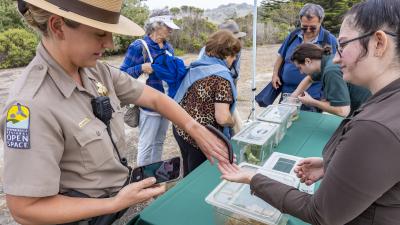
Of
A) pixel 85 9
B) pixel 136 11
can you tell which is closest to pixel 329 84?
pixel 85 9

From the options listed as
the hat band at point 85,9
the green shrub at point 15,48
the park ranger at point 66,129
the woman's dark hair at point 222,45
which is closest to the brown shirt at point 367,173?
the park ranger at point 66,129

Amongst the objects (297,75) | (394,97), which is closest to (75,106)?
(394,97)

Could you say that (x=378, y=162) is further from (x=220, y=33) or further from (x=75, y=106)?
(x=220, y=33)

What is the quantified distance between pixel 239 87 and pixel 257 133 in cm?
628

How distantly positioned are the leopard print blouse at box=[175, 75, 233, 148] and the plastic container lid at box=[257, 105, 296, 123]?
31 cm

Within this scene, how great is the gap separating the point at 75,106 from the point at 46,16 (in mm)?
330

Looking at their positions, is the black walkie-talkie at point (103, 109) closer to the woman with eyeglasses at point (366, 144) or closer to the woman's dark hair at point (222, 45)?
the woman with eyeglasses at point (366, 144)

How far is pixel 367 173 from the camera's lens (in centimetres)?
80

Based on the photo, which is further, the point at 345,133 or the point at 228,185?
the point at 228,185

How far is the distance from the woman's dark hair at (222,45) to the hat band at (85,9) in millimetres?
1420

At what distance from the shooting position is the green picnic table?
4.66ft

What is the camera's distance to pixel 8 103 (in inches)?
38.1

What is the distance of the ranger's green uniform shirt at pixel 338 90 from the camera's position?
237 cm

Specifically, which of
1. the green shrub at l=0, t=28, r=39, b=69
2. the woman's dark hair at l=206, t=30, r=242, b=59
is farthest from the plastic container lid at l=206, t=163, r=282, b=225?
the green shrub at l=0, t=28, r=39, b=69
